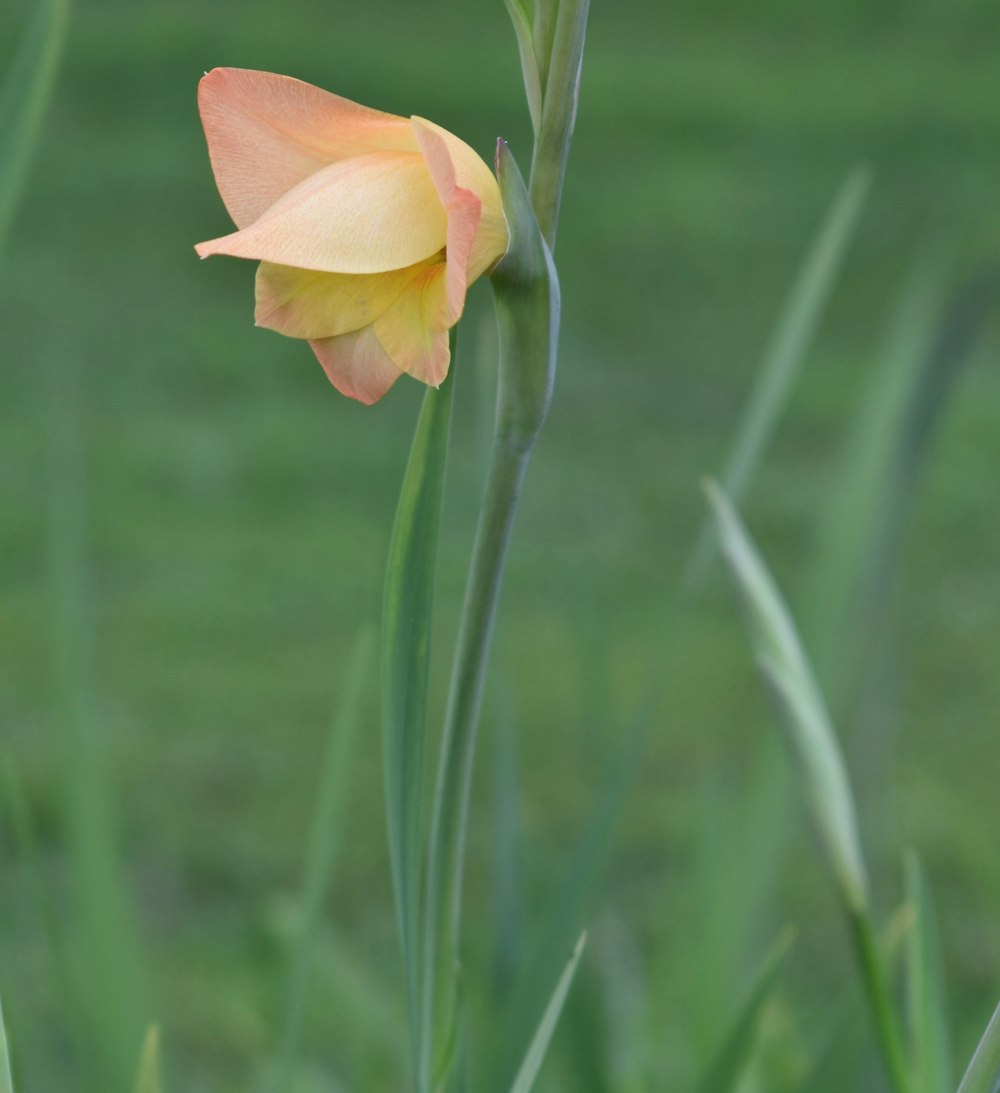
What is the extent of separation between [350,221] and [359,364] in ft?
0.07

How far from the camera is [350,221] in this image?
7.6 inches

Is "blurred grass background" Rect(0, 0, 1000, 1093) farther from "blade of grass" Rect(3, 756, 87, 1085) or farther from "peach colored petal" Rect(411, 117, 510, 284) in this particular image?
"peach colored petal" Rect(411, 117, 510, 284)

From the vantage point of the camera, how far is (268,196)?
0.21 m

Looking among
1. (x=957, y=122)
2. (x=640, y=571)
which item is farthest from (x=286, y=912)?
(x=957, y=122)

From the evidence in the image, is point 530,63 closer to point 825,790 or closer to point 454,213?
point 454,213

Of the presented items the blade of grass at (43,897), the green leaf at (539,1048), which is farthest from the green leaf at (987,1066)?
the blade of grass at (43,897)

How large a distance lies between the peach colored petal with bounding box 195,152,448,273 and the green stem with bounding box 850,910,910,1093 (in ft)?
0.58

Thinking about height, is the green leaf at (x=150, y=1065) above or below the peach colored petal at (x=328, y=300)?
below

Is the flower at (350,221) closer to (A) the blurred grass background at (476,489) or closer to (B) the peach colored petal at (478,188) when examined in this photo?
(B) the peach colored petal at (478,188)

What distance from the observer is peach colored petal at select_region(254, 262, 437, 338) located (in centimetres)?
20

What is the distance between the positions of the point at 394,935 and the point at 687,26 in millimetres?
2126

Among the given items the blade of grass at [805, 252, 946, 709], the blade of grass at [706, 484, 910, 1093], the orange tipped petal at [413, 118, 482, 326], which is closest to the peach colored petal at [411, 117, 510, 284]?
the orange tipped petal at [413, 118, 482, 326]

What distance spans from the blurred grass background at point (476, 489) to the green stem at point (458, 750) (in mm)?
187

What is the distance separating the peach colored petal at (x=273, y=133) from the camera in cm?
21
